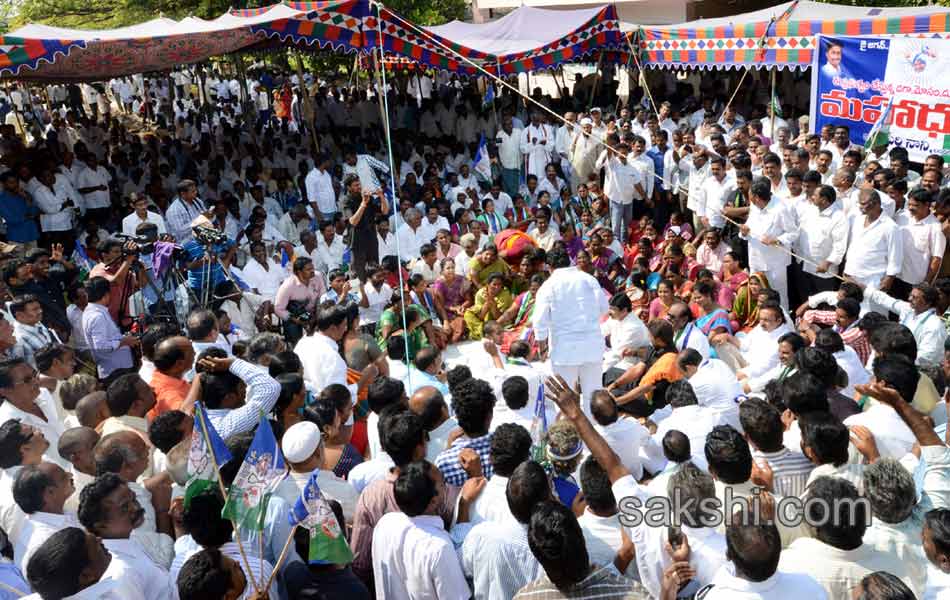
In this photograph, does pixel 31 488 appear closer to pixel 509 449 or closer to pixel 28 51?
pixel 509 449

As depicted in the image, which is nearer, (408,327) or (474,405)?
(474,405)

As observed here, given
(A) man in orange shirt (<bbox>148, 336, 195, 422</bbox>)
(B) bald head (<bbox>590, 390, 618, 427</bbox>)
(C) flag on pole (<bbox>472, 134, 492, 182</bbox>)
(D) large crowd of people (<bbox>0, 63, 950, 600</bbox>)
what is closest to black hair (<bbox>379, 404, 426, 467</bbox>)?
(D) large crowd of people (<bbox>0, 63, 950, 600</bbox>)

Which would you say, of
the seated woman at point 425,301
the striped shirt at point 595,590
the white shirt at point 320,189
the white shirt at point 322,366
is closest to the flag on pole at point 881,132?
the seated woman at point 425,301

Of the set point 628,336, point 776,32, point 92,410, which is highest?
point 776,32

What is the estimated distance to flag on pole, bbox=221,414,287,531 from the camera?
7.80ft

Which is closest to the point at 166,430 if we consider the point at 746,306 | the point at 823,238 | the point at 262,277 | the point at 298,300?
the point at 298,300

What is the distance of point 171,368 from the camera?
395 cm

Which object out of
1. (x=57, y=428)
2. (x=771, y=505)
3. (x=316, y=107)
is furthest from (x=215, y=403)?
(x=316, y=107)

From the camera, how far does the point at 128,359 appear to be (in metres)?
5.33

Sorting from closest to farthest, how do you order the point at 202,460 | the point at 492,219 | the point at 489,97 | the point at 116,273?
the point at 202,460, the point at 116,273, the point at 492,219, the point at 489,97

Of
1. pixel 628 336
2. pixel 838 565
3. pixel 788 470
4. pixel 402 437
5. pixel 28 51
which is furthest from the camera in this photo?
pixel 28 51

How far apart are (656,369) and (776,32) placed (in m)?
6.69

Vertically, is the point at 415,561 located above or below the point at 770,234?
above
